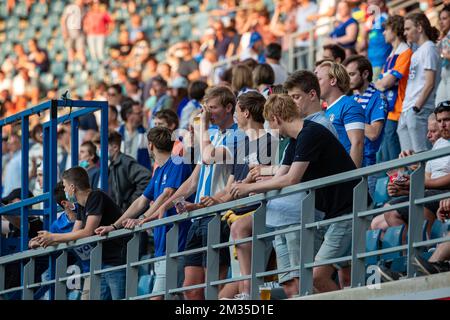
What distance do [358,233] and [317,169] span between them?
601mm

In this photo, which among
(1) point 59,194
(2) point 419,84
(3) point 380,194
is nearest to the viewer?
(3) point 380,194

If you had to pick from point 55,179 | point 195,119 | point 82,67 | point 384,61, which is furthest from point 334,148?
point 82,67

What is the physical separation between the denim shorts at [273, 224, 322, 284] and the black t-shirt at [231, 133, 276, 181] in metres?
0.68

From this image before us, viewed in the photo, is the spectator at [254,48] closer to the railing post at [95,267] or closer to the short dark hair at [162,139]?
the short dark hair at [162,139]

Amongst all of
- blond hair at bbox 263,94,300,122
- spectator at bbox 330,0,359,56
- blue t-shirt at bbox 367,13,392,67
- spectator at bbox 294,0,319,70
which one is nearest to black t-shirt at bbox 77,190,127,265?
blond hair at bbox 263,94,300,122

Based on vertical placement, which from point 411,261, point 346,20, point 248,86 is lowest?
point 411,261

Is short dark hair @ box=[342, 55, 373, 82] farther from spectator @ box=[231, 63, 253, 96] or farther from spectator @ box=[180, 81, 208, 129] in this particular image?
spectator @ box=[180, 81, 208, 129]

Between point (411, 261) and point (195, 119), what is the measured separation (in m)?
2.96

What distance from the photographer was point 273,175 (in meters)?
8.55

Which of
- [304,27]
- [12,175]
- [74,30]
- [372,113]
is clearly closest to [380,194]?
[372,113]

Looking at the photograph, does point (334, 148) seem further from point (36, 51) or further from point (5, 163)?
point (36, 51)

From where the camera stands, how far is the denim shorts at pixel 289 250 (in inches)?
325

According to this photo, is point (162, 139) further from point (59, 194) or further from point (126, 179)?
point (126, 179)

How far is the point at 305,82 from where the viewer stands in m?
8.60
